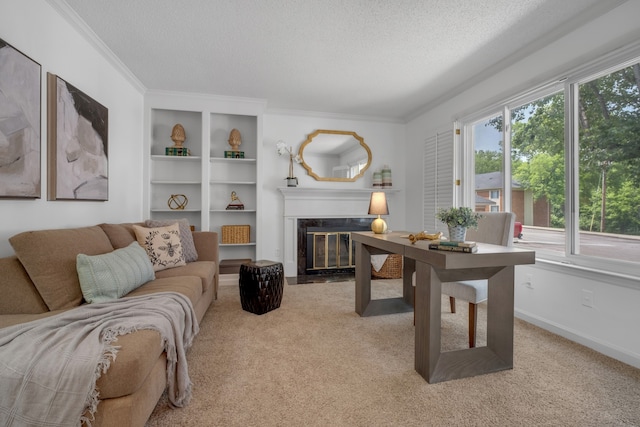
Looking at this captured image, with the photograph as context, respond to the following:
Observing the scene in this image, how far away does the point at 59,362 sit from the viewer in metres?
1.00

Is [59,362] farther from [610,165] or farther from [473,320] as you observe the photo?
[610,165]

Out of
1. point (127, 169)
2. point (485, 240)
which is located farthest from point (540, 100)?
point (127, 169)

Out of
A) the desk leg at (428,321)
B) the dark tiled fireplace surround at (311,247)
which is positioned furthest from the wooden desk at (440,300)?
the dark tiled fireplace surround at (311,247)

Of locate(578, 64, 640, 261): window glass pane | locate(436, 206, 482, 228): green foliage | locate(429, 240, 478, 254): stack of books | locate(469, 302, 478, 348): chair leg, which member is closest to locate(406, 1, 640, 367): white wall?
locate(578, 64, 640, 261): window glass pane

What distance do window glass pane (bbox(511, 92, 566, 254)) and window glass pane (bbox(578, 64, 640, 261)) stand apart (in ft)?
0.57

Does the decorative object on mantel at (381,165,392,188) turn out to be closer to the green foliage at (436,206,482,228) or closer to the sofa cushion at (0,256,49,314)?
the green foliage at (436,206,482,228)

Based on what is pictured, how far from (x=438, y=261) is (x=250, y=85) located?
303 centimetres

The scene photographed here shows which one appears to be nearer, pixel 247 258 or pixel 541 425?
pixel 541 425

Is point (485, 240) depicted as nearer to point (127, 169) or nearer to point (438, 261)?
point (438, 261)

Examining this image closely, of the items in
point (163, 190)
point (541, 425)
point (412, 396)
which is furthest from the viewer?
point (163, 190)

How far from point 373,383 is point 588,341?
1717 millimetres

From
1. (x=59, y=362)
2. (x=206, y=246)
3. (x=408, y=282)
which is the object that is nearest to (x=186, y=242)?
(x=206, y=246)

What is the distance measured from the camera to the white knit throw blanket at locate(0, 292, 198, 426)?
96 cm

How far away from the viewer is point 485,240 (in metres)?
2.30
